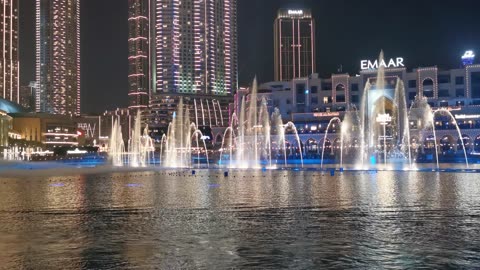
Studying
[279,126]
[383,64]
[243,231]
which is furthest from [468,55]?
[243,231]

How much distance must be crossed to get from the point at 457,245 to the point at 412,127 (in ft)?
363

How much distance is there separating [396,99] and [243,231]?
352ft

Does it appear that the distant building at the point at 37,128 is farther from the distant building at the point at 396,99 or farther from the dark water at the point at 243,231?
the dark water at the point at 243,231

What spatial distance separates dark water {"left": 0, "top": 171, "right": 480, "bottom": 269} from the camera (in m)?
12.2

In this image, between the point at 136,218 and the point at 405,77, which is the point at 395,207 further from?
the point at 405,77

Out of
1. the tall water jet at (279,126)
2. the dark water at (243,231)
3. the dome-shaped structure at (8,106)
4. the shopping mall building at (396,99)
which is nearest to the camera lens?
the dark water at (243,231)

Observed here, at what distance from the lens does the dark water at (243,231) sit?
480 inches

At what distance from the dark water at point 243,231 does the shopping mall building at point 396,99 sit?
84979 mm

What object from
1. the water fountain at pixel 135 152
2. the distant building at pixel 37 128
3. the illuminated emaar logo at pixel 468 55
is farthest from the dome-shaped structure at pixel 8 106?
the illuminated emaar logo at pixel 468 55

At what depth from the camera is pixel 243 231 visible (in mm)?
16109

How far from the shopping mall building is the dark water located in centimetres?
8498

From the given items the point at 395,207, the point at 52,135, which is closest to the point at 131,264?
the point at 395,207

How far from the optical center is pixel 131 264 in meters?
11.8

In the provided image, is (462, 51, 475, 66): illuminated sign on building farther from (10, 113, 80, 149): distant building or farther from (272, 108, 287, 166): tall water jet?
(10, 113, 80, 149): distant building
